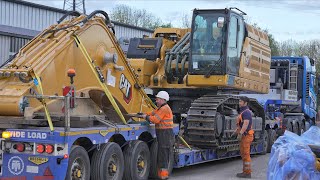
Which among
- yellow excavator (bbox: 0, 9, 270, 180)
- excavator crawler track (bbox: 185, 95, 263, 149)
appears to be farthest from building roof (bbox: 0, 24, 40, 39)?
excavator crawler track (bbox: 185, 95, 263, 149)

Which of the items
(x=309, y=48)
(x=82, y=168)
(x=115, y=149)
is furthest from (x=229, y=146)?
(x=309, y=48)

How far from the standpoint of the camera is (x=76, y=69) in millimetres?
8633

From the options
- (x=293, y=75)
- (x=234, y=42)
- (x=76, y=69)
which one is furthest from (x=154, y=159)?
(x=293, y=75)

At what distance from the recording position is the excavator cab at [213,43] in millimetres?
12203

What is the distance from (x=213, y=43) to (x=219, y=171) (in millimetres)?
3035

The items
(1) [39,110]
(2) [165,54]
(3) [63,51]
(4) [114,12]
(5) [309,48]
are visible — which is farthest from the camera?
(5) [309,48]

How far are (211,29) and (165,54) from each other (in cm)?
148

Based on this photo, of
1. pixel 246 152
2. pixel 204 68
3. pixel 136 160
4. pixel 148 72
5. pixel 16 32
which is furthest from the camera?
pixel 16 32

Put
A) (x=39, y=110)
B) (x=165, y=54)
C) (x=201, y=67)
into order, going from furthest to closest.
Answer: (x=165, y=54), (x=201, y=67), (x=39, y=110)

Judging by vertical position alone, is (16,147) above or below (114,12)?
below

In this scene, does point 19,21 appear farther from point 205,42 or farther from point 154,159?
point 154,159

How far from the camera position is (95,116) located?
8.65m

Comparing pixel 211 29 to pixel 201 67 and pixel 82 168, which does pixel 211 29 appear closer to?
pixel 201 67

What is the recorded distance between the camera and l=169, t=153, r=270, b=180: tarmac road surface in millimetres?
11015
